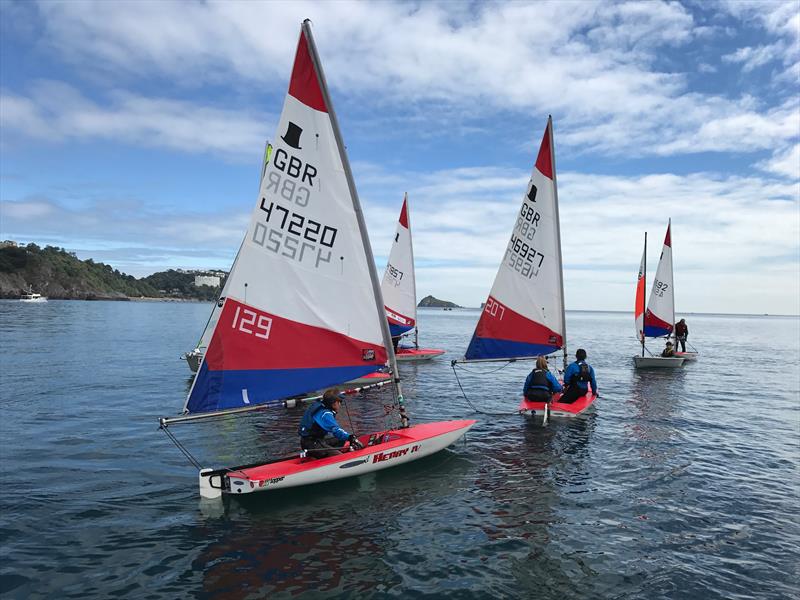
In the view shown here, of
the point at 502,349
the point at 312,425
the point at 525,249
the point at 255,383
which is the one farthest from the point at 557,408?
the point at 255,383

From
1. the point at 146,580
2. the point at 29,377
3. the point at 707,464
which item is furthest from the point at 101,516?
the point at 29,377

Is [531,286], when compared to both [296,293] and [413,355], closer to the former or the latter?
[296,293]

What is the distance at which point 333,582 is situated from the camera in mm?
7652

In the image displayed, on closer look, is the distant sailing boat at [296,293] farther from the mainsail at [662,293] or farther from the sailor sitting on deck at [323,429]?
the mainsail at [662,293]

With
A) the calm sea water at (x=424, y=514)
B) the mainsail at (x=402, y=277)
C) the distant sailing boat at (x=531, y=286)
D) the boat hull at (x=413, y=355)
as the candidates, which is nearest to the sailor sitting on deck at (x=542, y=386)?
the calm sea water at (x=424, y=514)

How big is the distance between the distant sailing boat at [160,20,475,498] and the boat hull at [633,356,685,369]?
1124 inches

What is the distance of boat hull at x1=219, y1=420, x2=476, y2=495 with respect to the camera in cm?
1016

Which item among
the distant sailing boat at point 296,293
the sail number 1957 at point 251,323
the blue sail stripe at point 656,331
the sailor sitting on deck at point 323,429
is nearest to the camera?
the distant sailing boat at point 296,293

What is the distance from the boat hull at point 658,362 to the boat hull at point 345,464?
2566 cm

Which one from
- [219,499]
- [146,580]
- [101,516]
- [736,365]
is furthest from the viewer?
[736,365]

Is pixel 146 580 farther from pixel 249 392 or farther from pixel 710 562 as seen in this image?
pixel 710 562

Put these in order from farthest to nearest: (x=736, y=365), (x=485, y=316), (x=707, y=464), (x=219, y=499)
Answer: (x=736, y=365)
(x=485, y=316)
(x=707, y=464)
(x=219, y=499)

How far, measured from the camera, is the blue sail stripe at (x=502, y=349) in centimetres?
1870

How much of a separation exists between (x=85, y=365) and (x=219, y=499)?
1015 inches
